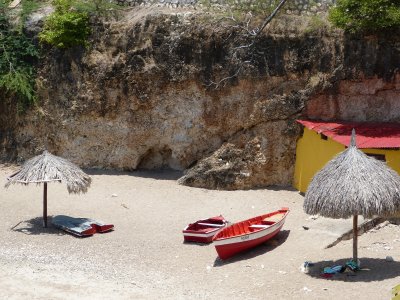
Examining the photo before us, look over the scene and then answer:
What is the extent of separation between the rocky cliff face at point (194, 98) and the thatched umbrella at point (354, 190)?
6.67 metres

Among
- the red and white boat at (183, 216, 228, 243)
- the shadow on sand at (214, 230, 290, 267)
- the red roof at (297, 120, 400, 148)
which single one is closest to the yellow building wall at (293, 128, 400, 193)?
the red roof at (297, 120, 400, 148)

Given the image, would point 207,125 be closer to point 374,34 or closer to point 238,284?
point 374,34

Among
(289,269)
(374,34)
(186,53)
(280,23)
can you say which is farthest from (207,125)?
(289,269)

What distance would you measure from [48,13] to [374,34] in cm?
1099

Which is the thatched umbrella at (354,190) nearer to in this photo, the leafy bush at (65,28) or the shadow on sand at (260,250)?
the shadow on sand at (260,250)

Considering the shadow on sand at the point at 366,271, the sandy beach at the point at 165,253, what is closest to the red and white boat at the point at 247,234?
the sandy beach at the point at 165,253

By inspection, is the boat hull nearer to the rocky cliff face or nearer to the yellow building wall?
the yellow building wall

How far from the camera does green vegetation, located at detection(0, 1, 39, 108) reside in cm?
2520

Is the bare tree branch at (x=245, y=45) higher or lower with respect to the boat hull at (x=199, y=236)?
higher

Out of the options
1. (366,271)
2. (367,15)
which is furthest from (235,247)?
(367,15)

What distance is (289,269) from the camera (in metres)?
16.8

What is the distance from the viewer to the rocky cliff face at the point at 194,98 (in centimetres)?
2275

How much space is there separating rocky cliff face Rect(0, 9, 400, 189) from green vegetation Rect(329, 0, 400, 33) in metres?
0.54

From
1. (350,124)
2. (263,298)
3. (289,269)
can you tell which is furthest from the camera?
(350,124)
